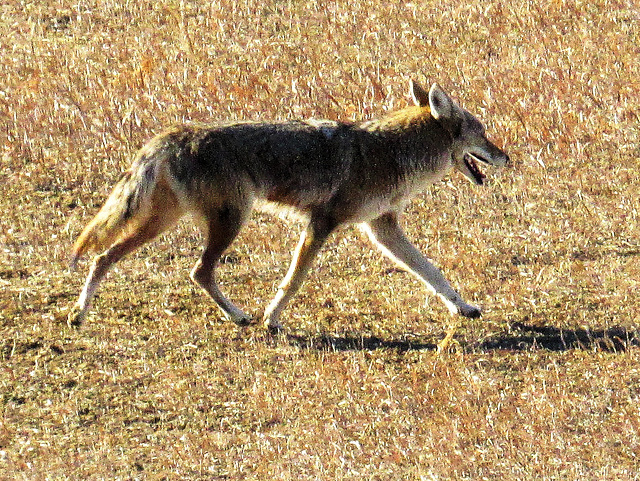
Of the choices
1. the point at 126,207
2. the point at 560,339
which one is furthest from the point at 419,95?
the point at 126,207

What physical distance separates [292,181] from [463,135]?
1.32 meters

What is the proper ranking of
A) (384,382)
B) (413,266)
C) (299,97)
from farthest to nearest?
(299,97)
(413,266)
(384,382)

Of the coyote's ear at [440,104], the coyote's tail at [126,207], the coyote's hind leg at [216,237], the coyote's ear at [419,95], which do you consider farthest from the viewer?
the coyote's ear at [419,95]

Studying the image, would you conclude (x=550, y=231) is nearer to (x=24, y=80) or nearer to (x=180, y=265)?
(x=180, y=265)

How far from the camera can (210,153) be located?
754 cm

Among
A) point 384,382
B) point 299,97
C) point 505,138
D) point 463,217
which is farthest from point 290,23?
point 384,382

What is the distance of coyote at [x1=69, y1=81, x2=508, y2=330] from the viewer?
24.8 feet

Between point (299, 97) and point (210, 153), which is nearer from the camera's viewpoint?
point (210, 153)

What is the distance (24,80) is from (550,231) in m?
6.01

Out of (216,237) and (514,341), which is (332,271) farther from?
(514,341)

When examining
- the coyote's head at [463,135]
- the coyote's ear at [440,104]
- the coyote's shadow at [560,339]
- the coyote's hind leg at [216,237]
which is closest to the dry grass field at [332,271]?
the coyote's shadow at [560,339]

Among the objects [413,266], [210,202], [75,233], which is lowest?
[75,233]

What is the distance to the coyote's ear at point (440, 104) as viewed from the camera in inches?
324

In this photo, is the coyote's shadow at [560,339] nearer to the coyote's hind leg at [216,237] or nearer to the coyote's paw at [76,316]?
the coyote's hind leg at [216,237]
